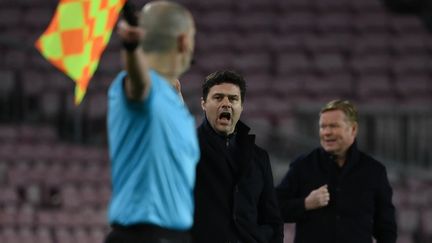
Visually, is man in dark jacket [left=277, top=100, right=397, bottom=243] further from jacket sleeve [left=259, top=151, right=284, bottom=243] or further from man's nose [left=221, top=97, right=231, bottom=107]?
man's nose [left=221, top=97, right=231, bottom=107]

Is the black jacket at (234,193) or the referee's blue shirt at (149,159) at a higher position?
the referee's blue shirt at (149,159)

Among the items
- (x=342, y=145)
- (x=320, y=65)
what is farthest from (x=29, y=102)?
(x=342, y=145)

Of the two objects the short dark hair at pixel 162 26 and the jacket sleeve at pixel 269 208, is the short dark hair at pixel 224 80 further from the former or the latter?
the short dark hair at pixel 162 26

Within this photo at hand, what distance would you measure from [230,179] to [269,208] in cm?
27

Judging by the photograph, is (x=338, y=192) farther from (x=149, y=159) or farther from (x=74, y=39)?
(x=149, y=159)

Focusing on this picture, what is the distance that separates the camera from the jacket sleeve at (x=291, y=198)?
6.67m

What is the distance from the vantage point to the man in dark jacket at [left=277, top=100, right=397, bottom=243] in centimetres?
672

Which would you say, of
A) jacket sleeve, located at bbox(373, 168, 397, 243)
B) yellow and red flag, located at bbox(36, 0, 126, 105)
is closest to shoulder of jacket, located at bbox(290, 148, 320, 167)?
jacket sleeve, located at bbox(373, 168, 397, 243)

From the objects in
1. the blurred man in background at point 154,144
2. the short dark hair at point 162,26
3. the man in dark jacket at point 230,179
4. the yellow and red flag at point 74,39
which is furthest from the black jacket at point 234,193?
the short dark hair at point 162,26

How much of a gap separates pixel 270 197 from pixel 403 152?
882 centimetres

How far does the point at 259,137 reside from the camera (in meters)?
14.5

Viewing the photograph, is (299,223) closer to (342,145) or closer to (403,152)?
(342,145)

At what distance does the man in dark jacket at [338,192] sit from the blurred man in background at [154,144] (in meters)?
2.64

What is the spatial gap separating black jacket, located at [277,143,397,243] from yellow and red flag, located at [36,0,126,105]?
2501 millimetres
